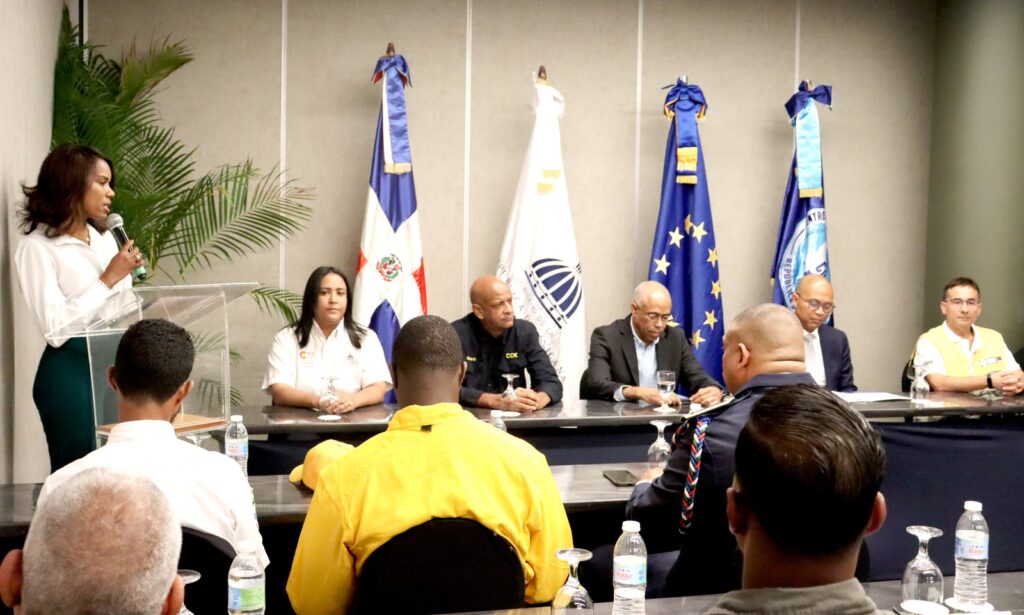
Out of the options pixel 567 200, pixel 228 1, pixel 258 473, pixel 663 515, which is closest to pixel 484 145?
pixel 567 200

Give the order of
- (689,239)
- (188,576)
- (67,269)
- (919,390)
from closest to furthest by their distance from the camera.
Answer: (188,576) < (67,269) < (919,390) < (689,239)

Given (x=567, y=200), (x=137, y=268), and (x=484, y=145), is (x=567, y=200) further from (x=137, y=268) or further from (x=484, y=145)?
(x=137, y=268)

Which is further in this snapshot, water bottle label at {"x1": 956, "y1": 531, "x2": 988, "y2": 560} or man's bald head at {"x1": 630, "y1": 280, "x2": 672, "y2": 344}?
man's bald head at {"x1": 630, "y1": 280, "x2": 672, "y2": 344}

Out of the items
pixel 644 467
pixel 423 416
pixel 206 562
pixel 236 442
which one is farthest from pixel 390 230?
pixel 206 562

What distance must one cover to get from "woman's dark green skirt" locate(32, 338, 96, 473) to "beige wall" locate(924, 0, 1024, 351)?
5501mm

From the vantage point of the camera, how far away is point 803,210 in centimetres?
649

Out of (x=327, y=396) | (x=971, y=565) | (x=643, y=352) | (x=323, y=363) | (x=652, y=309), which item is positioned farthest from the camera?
(x=643, y=352)

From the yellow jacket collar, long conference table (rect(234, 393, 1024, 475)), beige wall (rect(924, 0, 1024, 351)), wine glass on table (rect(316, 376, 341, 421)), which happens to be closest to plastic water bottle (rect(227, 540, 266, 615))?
the yellow jacket collar

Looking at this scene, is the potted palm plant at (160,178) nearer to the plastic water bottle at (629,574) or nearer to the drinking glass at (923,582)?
the plastic water bottle at (629,574)

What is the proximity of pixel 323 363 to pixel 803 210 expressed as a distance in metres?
3.51

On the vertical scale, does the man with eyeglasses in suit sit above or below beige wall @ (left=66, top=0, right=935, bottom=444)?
below

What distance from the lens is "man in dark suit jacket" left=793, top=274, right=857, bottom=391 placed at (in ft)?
17.6

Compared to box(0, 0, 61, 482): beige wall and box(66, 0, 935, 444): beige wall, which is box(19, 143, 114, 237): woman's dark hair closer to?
box(0, 0, 61, 482): beige wall

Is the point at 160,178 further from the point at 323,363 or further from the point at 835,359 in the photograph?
the point at 835,359
